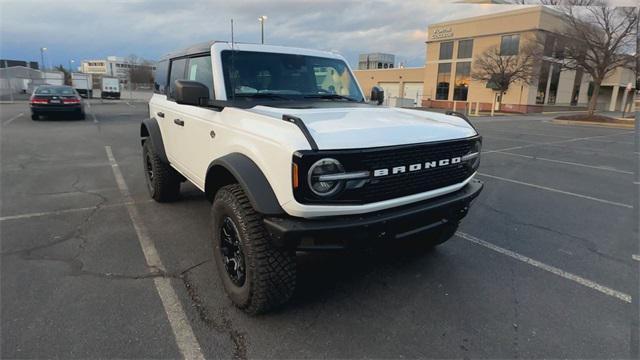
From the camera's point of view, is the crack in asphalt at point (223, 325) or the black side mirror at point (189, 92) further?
the black side mirror at point (189, 92)

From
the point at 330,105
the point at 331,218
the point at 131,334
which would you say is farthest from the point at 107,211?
the point at 331,218

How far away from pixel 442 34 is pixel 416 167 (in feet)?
180

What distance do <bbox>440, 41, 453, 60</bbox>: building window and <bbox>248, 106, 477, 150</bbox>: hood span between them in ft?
173

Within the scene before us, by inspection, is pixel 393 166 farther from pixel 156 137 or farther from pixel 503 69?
pixel 503 69

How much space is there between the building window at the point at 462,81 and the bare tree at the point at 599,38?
66.8 ft

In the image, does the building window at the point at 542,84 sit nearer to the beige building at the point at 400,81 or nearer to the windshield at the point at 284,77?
the beige building at the point at 400,81

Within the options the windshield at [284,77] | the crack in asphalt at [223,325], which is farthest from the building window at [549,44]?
the crack in asphalt at [223,325]

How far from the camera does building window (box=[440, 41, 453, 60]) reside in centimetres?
5106

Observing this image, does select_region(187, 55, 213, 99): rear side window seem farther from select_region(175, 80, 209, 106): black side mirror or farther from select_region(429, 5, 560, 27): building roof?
select_region(429, 5, 560, 27): building roof

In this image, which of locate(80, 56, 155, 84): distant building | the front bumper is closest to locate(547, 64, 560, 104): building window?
the front bumper

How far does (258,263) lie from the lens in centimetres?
254

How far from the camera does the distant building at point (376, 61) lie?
72375mm

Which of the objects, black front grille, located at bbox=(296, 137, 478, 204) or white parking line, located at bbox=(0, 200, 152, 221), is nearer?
black front grille, located at bbox=(296, 137, 478, 204)

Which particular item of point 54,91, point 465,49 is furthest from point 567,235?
point 465,49
